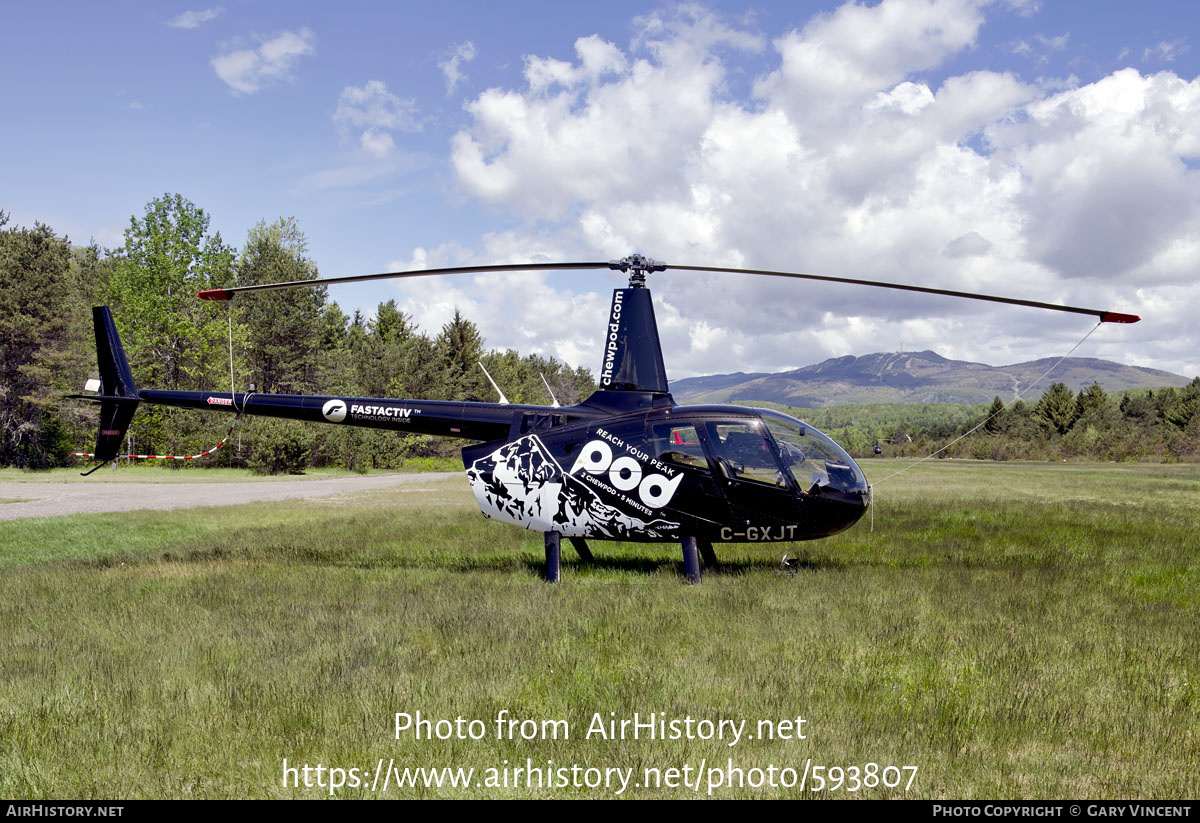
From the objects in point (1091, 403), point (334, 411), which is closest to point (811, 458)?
point (334, 411)

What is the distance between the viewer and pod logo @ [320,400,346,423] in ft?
36.3

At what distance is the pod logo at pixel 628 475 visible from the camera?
372 inches

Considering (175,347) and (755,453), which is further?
(175,347)

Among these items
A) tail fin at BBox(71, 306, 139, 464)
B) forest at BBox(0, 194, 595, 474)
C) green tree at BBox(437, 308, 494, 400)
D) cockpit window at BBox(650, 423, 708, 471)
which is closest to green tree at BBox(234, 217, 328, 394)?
forest at BBox(0, 194, 595, 474)

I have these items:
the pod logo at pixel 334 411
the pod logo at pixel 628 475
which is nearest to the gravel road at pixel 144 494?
the pod logo at pixel 334 411

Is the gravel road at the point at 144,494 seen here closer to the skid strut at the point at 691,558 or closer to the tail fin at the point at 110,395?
the tail fin at the point at 110,395

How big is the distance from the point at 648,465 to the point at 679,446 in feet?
1.53

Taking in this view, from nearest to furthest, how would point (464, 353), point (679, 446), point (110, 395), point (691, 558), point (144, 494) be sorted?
point (679, 446)
point (691, 558)
point (110, 395)
point (144, 494)
point (464, 353)

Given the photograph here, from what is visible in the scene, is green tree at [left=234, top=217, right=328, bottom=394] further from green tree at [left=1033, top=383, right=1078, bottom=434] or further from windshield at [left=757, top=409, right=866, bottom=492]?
green tree at [left=1033, top=383, right=1078, bottom=434]

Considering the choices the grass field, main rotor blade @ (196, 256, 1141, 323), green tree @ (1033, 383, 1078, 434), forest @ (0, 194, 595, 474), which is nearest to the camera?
the grass field

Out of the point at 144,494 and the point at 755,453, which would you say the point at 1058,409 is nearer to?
the point at 144,494

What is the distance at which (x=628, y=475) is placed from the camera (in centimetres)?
952

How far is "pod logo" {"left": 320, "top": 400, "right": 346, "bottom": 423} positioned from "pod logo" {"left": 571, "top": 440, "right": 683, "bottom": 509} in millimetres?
3882
